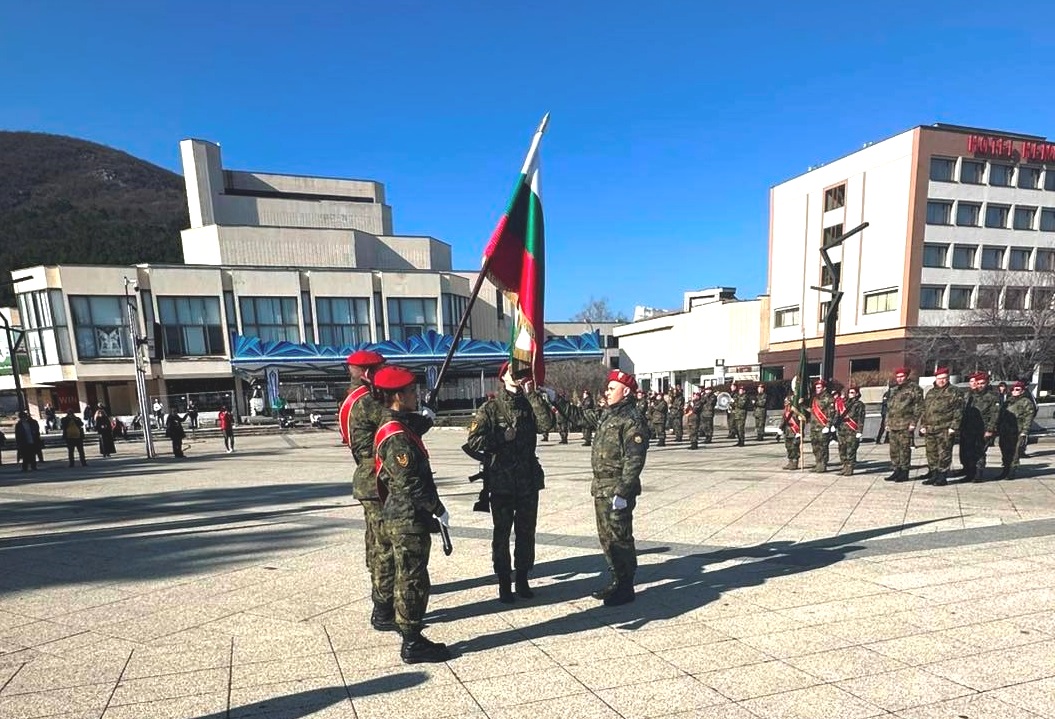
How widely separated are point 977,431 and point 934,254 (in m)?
34.4

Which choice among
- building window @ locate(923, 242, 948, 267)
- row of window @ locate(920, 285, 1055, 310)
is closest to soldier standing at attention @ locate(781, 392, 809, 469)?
row of window @ locate(920, 285, 1055, 310)

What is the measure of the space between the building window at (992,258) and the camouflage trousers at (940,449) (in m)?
37.8

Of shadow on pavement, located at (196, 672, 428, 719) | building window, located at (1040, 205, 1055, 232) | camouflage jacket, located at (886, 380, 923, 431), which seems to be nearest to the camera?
shadow on pavement, located at (196, 672, 428, 719)

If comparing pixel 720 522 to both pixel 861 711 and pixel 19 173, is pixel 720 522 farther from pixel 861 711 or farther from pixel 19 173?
pixel 19 173

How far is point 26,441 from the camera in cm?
1440

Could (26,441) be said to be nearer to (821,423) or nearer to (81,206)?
(821,423)

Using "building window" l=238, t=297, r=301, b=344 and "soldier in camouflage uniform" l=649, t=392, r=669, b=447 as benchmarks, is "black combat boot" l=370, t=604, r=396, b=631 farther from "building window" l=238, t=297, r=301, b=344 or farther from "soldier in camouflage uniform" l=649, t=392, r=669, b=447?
"building window" l=238, t=297, r=301, b=344

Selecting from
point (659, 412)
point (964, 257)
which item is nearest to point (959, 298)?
point (964, 257)

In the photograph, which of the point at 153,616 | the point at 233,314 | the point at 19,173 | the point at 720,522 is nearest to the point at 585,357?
the point at 233,314

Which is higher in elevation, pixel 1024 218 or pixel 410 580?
pixel 1024 218

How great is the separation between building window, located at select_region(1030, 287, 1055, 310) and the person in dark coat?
43.6 m

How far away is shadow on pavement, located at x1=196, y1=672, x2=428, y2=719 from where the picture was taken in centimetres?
284

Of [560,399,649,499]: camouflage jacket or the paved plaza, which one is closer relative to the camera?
the paved plaza

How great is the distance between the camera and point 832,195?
128ft
